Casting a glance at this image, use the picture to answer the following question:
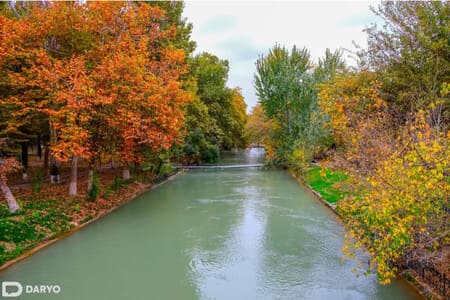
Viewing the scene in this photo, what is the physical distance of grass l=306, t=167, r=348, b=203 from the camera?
14.5 m

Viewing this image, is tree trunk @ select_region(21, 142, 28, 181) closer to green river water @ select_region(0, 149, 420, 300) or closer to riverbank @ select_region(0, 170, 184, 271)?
riverbank @ select_region(0, 170, 184, 271)

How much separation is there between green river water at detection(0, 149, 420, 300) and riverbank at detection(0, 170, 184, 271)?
327mm

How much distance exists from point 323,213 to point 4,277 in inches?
394

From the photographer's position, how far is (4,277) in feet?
24.9

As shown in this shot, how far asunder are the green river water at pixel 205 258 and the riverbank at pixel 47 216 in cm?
33

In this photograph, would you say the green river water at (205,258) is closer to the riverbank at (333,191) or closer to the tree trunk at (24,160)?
the riverbank at (333,191)

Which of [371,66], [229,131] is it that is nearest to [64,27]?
[371,66]

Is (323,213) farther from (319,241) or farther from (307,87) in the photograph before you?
(307,87)

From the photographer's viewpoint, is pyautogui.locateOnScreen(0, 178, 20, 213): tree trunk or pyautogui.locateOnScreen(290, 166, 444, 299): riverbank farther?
pyautogui.locateOnScreen(0, 178, 20, 213): tree trunk

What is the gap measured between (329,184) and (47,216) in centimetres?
1246

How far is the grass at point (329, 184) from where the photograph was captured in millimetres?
14475

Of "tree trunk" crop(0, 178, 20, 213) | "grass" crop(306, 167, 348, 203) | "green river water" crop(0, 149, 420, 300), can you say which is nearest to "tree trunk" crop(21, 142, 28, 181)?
"green river water" crop(0, 149, 420, 300)

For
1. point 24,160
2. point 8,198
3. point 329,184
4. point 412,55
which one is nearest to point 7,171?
point 8,198

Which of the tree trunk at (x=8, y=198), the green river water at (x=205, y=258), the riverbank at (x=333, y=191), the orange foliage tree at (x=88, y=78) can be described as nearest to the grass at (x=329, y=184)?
the riverbank at (x=333, y=191)
